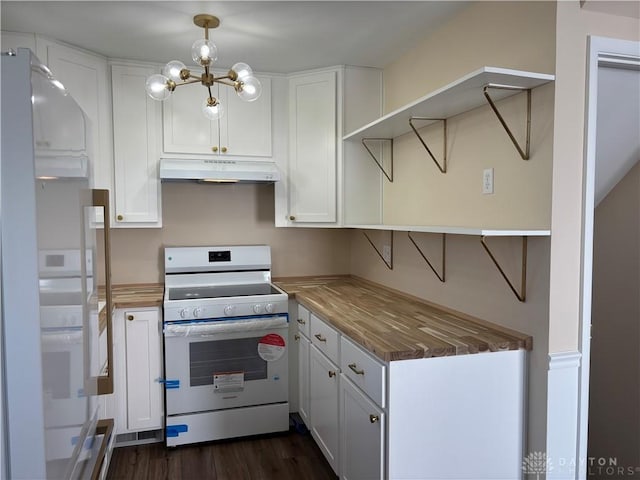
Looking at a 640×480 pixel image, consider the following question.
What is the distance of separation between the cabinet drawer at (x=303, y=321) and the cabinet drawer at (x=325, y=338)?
3.1 inches

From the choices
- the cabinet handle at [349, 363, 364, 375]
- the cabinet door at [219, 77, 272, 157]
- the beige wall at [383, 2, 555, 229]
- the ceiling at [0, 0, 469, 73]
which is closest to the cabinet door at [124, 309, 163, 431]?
the cabinet door at [219, 77, 272, 157]

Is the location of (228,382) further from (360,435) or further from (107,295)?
(107,295)

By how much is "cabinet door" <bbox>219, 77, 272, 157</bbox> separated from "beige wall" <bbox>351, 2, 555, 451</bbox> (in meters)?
0.88

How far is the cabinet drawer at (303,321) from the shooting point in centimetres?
259

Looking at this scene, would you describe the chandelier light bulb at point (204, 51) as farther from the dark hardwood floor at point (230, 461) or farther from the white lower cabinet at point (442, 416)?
the dark hardwood floor at point (230, 461)

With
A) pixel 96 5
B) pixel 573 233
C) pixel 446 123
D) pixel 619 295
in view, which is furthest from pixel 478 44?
pixel 96 5

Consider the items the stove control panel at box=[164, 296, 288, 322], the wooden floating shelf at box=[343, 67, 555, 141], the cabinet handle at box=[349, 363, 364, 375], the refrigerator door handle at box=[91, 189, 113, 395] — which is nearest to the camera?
the refrigerator door handle at box=[91, 189, 113, 395]

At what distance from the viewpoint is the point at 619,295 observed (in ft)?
7.98

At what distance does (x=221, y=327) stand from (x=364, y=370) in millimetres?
1110

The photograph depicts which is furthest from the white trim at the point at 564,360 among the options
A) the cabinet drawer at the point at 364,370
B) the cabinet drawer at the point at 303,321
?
the cabinet drawer at the point at 303,321

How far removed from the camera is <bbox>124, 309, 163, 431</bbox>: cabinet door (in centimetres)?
256

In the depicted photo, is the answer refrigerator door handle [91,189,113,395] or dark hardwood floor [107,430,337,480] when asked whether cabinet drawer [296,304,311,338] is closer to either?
dark hardwood floor [107,430,337,480]

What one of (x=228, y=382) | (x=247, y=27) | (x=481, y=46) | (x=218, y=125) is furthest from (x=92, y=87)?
(x=481, y=46)

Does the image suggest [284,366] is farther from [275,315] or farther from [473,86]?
[473,86]
